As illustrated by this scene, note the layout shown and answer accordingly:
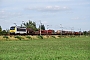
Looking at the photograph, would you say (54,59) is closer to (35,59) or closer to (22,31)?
Answer: (35,59)

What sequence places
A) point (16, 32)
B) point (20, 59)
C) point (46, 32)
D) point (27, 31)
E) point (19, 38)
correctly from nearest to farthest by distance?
point (20, 59) < point (19, 38) < point (16, 32) < point (27, 31) < point (46, 32)

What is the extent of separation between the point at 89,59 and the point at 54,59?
2428 millimetres

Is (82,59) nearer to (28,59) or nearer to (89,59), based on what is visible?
(89,59)

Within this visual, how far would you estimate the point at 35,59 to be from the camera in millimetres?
16875

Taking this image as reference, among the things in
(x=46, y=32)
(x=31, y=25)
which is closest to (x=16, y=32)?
(x=46, y=32)

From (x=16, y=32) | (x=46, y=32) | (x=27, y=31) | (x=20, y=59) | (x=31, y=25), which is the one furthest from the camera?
(x=31, y=25)

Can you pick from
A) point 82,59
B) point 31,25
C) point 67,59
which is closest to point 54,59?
point 67,59

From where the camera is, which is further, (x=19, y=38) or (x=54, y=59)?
(x=19, y=38)

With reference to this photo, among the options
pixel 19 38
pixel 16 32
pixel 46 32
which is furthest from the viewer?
pixel 46 32

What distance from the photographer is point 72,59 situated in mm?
16875

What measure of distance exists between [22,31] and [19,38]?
38197 mm

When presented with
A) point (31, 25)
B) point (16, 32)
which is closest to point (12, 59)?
point (16, 32)

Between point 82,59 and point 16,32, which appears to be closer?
point 82,59

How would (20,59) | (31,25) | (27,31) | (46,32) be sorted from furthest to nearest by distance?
1. (31,25)
2. (46,32)
3. (27,31)
4. (20,59)
